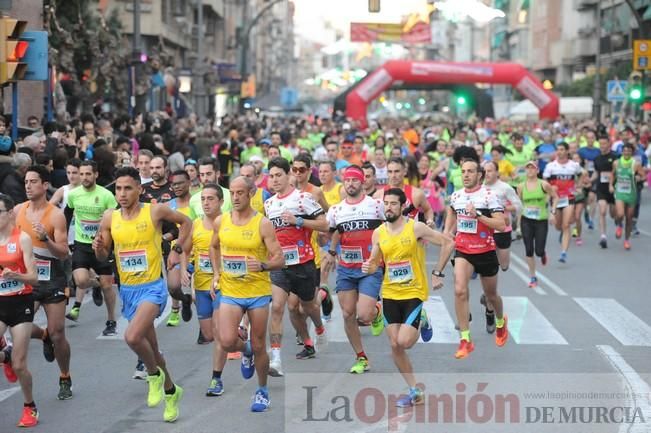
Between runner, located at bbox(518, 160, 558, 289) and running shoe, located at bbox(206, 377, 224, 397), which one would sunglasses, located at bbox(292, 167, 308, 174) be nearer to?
running shoe, located at bbox(206, 377, 224, 397)

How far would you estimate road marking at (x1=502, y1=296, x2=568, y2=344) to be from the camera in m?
12.8

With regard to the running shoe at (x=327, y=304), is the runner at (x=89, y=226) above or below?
above

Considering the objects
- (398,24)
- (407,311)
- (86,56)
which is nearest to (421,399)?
(407,311)

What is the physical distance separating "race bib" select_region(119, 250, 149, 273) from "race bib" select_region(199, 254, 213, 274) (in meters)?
1.44

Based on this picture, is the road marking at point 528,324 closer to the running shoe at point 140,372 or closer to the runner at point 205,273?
the runner at point 205,273

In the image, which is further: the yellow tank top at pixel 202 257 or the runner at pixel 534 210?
the runner at pixel 534 210

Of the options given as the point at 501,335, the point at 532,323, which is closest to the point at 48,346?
the point at 501,335

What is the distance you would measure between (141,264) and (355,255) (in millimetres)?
2364

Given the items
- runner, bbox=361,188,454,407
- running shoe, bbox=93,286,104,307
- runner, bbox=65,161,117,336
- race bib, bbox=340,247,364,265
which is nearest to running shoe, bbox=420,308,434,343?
runner, bbox=361,188,454,407

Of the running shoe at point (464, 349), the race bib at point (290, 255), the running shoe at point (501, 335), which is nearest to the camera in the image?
the race bib at point (290, 255)

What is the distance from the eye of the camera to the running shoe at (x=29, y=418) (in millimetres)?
8845

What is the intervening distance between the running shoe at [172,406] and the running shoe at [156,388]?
6.3 inches

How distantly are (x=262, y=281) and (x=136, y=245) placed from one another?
3.18ft

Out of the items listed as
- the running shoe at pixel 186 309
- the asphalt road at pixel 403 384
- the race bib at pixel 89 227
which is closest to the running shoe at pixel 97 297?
the asphalt road at pixel 403 384
